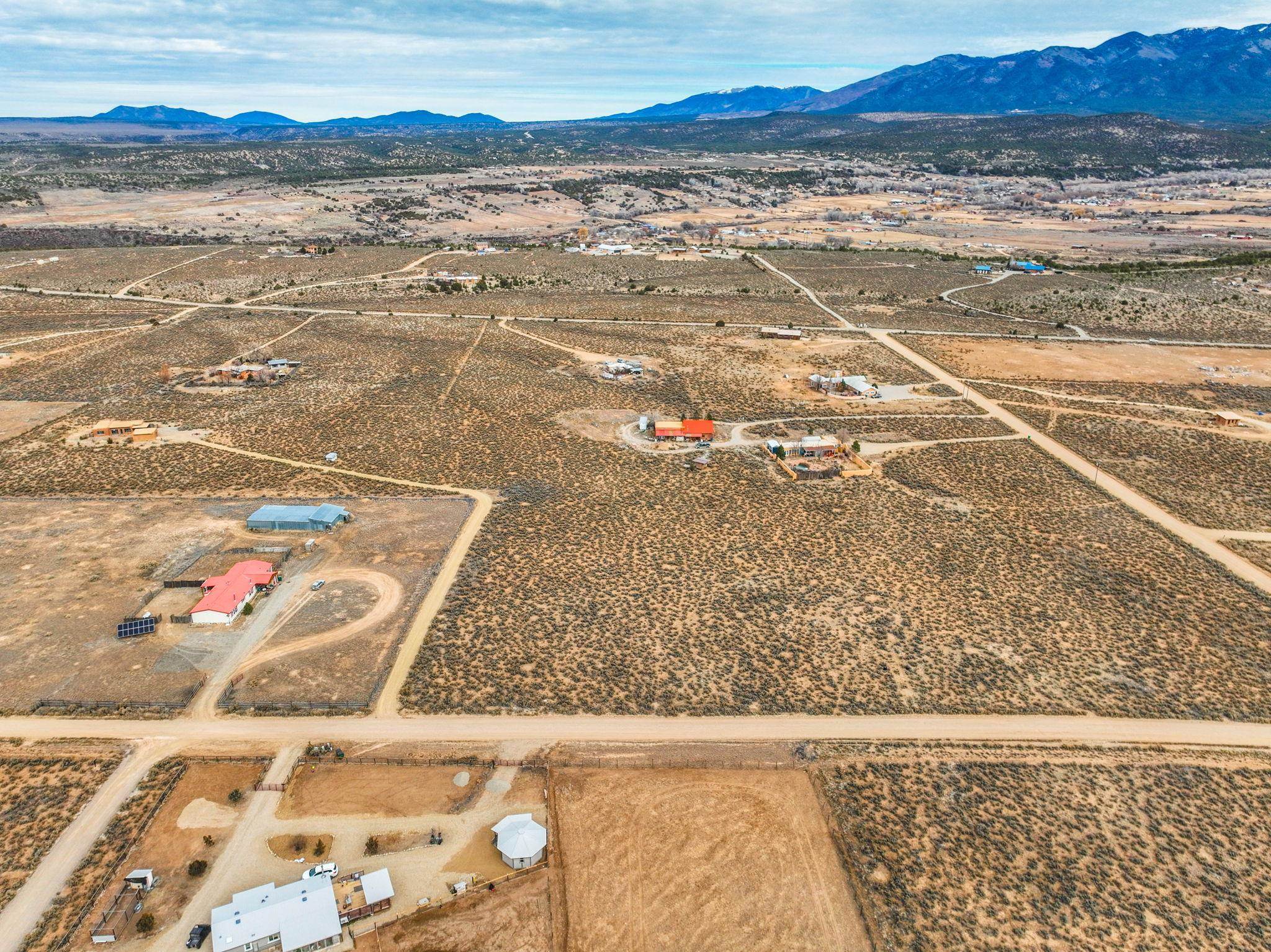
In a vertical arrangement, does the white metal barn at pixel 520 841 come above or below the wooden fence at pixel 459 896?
above

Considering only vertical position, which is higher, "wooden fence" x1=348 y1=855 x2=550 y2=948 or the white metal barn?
the white metal barn

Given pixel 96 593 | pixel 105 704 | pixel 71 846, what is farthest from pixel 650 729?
pixel 96 593

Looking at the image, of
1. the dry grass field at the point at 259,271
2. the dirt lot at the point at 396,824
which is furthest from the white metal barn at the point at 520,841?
the dry grass field at the point at 259,271

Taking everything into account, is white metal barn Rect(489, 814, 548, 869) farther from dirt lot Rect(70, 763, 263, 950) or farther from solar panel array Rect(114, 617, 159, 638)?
solar panel array Rect(114, 617, 159, 638)

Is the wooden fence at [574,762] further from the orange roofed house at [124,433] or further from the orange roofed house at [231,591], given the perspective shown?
the orange roofed house at [124,433]

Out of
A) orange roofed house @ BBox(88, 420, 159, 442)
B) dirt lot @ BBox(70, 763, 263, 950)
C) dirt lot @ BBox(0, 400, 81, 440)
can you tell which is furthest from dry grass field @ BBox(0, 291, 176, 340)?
dirt lot @ BBox(70, 763, 263, 950)
